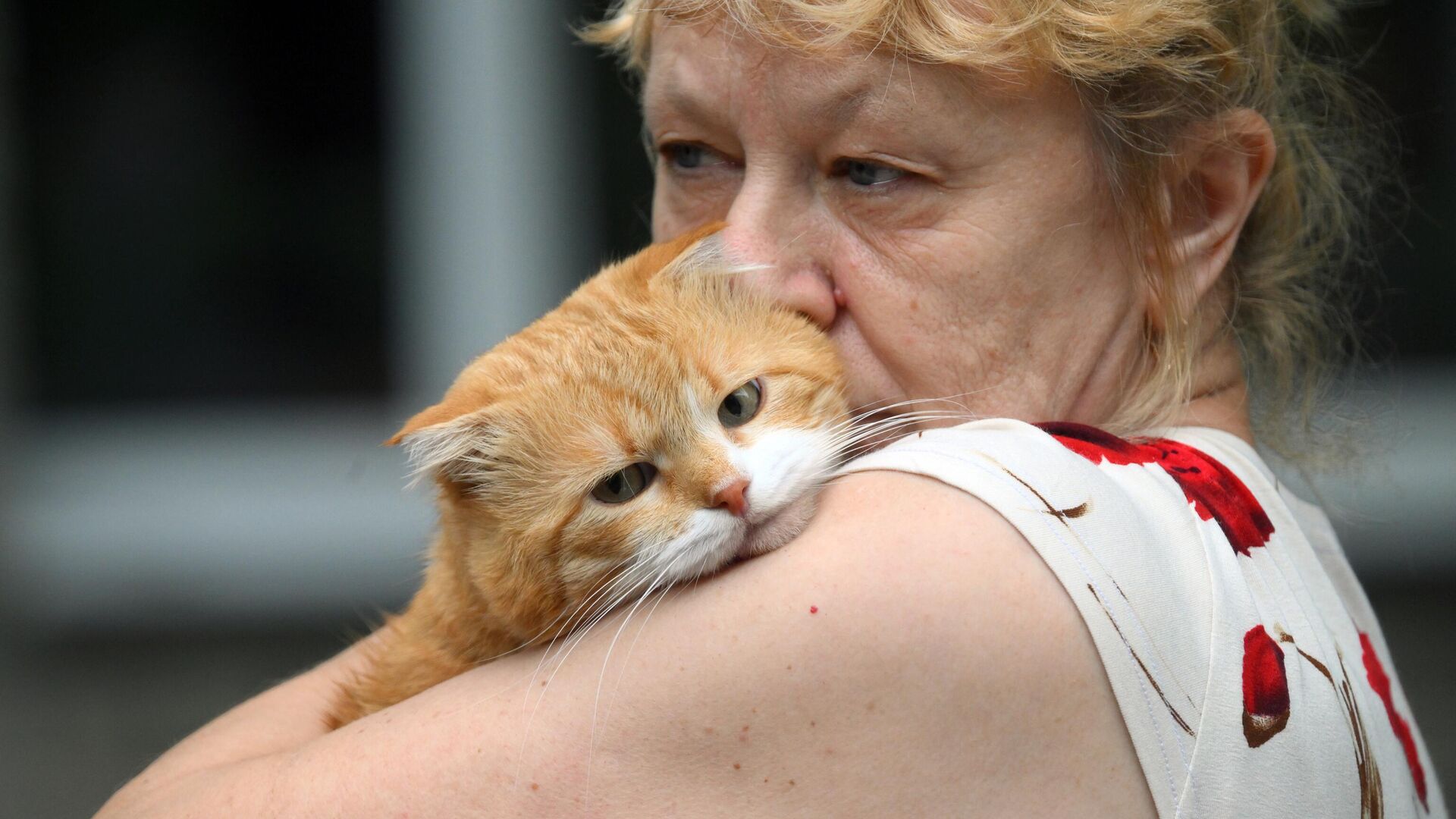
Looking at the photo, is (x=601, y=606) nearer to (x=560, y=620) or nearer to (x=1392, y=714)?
(x=560, y=620)

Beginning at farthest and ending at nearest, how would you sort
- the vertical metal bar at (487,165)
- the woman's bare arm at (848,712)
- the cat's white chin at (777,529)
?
the vertical metal bar at (487,165) < the cat's white chin at (777,529) < the woman's bare arm at (848,712)

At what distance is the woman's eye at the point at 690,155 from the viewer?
1.63m

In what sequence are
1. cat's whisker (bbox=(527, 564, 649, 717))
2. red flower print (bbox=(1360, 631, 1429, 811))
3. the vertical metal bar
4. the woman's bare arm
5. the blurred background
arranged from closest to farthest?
the woman's bare arm
cat's whisker (bbox=(527, 564, 649, 717))
red flower print (bbox=(1360, 631, 1429, 811))
the blurred background
the vertical metal bar

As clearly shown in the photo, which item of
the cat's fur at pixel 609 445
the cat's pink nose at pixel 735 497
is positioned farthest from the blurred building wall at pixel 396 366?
the cat's pink nose at pixel 735 497

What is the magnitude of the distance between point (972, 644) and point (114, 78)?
4802 mm

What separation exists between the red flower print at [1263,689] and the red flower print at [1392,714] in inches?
12.0

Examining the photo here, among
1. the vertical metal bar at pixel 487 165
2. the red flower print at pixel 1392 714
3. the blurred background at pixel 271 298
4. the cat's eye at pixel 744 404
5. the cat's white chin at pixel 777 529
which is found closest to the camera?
the cat's white chin at pixel 777 529

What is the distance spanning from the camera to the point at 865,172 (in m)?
1.46

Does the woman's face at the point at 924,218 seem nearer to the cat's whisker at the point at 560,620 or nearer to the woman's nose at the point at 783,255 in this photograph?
the woman's nose at the point at 783,255

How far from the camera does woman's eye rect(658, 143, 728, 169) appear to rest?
5.34 ft

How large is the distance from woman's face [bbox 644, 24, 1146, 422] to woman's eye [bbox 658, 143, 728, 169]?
0.06m

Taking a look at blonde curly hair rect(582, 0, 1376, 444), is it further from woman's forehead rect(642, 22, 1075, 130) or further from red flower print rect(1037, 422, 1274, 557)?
red flower print rect(1037, 422, 1274, 557)

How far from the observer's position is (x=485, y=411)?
1.48m

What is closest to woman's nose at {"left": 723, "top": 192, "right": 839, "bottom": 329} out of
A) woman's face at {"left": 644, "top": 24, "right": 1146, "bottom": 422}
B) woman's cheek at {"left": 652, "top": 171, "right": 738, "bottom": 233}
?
woman's face at {"left": 644, "top": 24, "right": 1146, "bottom": 422}
